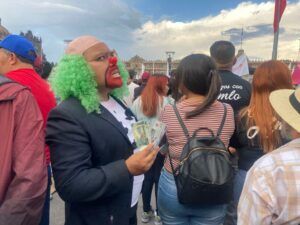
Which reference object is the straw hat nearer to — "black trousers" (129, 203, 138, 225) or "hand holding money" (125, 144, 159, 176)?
"hand holding money" (125, 144, 159, 176)

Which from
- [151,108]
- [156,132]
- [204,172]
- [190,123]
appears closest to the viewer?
[156,132]

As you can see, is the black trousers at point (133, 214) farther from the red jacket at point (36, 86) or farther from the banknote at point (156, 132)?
the red jacket at point (36, 86)

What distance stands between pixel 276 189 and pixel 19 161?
1.12 metres

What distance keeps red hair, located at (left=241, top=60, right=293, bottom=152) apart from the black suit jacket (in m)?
1.20

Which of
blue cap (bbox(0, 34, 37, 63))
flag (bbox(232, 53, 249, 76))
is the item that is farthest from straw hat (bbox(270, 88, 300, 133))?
flag (bbox(232, 53, 249, 76))

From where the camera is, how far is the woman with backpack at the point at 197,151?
229 cm

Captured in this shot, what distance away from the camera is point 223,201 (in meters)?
2.38

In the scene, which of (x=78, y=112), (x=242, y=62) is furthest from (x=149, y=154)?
(x=242, y=62)

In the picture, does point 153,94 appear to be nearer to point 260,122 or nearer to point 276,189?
point 260,122

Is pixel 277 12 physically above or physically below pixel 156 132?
above

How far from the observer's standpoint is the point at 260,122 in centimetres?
271

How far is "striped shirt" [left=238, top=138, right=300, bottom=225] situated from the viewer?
1348mm

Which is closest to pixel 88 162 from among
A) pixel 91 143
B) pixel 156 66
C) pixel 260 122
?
pixel 91 143

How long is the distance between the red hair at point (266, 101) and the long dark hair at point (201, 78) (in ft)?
1.59
